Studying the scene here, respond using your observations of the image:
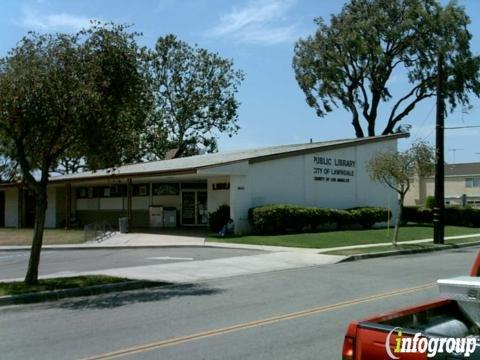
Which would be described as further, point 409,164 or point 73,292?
point 409,164

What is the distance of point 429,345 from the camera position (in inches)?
141

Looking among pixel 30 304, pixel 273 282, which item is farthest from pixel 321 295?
pixel 30 304

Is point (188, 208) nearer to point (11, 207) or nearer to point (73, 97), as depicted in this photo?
point (11, 207)

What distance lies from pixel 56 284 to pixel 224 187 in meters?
17.9

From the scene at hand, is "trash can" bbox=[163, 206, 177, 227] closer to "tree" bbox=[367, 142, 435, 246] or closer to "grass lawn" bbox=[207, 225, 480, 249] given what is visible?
"grass lawn" bbox=[207, 225, 480, 249]

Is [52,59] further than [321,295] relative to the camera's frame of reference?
Yes

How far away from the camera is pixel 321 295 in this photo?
1178 centimetres

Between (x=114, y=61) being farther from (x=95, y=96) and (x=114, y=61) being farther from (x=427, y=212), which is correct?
(x=427, y=212)

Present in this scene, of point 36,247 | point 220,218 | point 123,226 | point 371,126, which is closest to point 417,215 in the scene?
point 371,126

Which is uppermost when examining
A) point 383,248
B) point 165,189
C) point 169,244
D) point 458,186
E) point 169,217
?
point 458,186

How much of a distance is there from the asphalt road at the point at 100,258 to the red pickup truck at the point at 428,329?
13.3m

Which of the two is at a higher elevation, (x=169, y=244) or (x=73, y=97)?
(x=73, y=97)

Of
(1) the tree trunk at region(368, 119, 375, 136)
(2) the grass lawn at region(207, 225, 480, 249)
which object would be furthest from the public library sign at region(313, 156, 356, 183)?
(1) the tree trunk at region(368, 119, 375, 136)

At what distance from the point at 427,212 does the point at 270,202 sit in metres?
15.9
